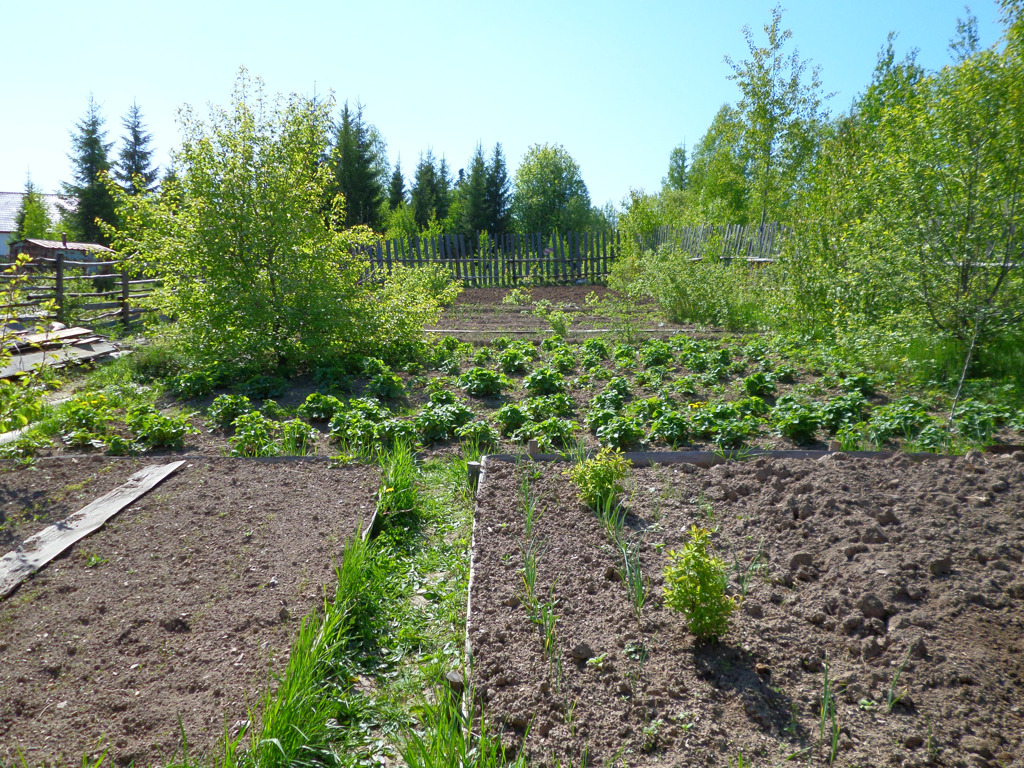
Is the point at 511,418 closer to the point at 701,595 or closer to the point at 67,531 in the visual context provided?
the point at 701,595

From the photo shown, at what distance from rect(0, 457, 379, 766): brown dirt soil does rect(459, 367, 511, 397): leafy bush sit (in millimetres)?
2454

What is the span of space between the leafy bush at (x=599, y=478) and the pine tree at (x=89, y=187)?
2946 cm

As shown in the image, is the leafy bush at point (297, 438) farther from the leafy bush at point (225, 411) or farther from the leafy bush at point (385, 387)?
the leafy bush at point (385, 387)

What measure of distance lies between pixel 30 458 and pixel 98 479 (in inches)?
31.1

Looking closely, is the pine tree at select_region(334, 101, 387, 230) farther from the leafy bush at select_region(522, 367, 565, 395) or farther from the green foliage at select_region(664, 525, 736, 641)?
the green foliage at select_region(664, 525, 736, 641)

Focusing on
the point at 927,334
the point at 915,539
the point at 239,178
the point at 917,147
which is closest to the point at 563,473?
the point at 915,539

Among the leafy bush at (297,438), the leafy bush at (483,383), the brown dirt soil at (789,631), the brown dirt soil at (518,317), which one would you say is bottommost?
the brown dirt soil at (789,631)

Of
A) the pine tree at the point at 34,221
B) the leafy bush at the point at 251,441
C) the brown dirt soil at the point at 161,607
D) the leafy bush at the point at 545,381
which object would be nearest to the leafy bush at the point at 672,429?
the leafy bush at the point at 545,381

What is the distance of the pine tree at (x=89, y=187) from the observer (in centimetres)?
2595

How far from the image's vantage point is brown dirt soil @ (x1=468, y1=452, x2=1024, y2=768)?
1.91m

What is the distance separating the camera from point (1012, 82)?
16.9 feet

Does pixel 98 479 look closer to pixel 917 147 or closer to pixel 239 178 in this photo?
pixel 239 178

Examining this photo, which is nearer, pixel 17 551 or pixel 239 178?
pixel 17 551

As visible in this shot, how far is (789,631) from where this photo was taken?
7.93ft
